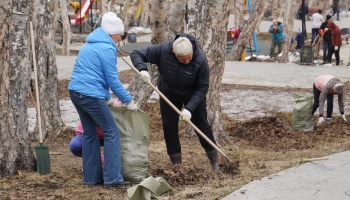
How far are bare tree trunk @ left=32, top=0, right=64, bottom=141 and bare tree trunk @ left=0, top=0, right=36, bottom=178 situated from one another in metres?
2.92

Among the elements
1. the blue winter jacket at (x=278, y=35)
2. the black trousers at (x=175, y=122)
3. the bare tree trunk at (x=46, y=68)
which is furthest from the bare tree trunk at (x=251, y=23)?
the black trousers at (x=175, y=122)

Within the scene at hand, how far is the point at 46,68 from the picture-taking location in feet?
34.7

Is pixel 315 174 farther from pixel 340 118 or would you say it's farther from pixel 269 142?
pixel 340 118

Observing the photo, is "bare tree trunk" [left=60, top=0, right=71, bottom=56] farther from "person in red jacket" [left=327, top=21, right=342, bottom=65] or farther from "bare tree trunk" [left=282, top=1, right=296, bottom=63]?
"person in red jacket" [left=327, top=21, right=342, bottom=65]

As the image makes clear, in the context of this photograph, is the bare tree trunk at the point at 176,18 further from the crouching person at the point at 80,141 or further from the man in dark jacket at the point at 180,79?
the crouching person at the point at 80,141

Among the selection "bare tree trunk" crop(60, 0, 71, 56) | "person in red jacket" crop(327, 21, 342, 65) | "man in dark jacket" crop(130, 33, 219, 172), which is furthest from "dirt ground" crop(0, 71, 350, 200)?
"bare tree trunk" crop(60, 0, 71, 56)

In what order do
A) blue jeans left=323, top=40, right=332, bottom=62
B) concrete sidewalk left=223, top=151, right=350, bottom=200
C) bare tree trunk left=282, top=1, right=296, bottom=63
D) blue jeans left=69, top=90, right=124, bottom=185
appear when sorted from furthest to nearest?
bare tree trunk left=282, top=1, right=296, bottom=63 → blue jeans left=323, top=40, right=332, bottom=62 → blue jeans left=69, top=90, right=124, bottom=185 → concrete sidewalk left=223, top=151, right=350, bottom=200

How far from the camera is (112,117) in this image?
6.98 metres


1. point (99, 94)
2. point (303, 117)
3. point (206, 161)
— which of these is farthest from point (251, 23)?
point (99, 94)

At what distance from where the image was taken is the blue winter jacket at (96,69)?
22.4 ft

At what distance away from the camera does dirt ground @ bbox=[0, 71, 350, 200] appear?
675cm

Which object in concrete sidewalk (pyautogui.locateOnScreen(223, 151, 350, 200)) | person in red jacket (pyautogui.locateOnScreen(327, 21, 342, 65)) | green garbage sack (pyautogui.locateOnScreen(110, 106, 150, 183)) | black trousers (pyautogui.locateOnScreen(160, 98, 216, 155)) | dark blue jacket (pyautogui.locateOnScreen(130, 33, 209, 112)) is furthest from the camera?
person in red jacket (pyautogui.locateOnScreen(327, 21, 342, 65))

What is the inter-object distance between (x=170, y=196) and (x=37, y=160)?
5.26 ft

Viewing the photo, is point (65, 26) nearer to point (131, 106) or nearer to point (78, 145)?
point (78, 145)
